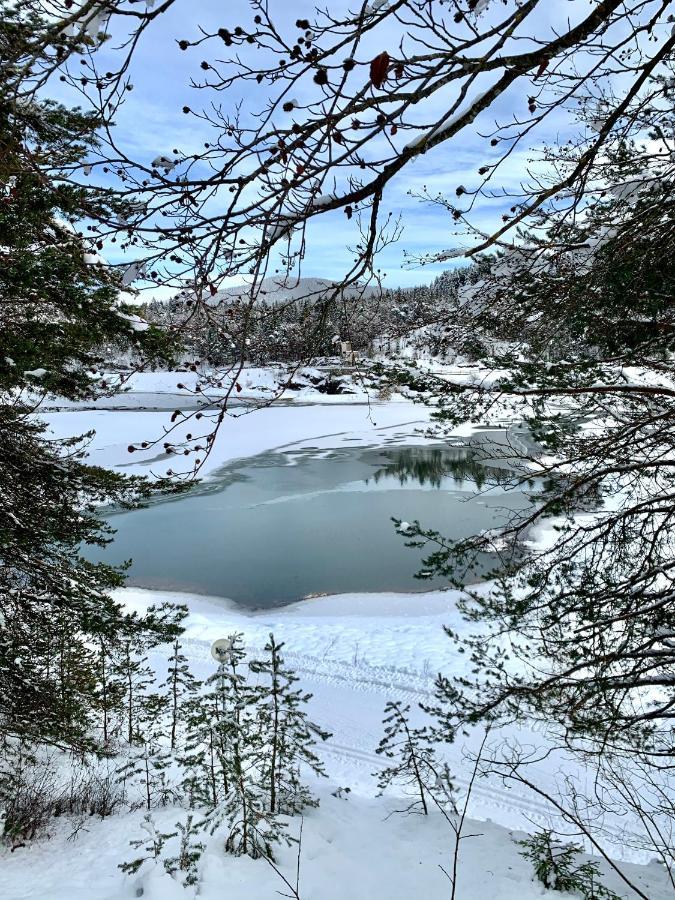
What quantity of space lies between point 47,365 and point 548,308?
15.6 ft

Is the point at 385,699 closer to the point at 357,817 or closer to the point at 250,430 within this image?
the point at 357,817

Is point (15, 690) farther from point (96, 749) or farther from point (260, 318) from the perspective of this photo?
point (260, 318)

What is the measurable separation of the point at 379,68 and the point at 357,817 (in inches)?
276

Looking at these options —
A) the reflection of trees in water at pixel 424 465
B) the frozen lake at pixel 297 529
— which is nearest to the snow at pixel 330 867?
the frozen lake at pixel 297 529

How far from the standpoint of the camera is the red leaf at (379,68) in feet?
3.86

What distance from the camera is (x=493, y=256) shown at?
3.63 meters

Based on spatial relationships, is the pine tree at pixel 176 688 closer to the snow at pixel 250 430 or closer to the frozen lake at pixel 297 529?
the frozen lake at pixel 297 529

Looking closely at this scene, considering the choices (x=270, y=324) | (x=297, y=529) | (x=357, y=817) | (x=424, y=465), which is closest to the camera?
(x=270, y=324)

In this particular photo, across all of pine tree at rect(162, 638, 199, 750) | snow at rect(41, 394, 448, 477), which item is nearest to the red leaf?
pine tree at rect(162, 638, 199, 750)

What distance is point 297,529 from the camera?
15008mm

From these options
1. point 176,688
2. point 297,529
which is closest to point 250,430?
point 297,529

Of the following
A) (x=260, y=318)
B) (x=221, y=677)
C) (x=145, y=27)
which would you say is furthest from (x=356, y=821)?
(x=145, y=27)

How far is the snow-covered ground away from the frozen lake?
864 mm

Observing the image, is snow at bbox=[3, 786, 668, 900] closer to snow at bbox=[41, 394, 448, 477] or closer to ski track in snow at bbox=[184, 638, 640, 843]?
ski track in snow at bbox=[184, 638, 640, 843]
